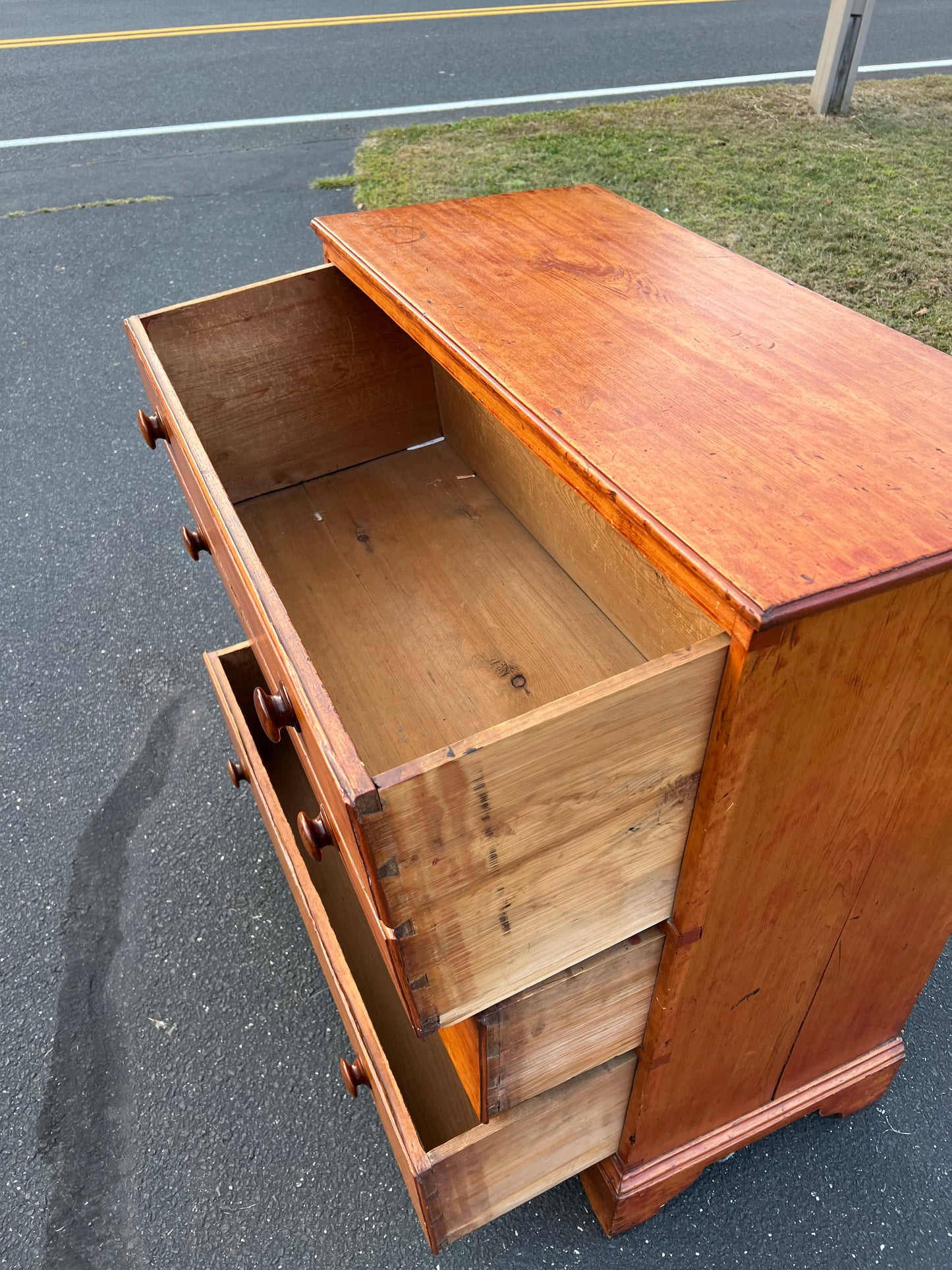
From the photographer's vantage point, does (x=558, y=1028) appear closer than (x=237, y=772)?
Yes

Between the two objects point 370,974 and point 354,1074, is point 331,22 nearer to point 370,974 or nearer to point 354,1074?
point 370,974

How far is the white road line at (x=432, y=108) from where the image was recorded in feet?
16.4

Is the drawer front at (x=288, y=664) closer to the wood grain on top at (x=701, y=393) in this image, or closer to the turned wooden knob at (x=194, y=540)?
the turned wooden knob at (x=194, y=540)

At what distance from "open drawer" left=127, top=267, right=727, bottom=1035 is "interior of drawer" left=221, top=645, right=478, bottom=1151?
28 centimetres

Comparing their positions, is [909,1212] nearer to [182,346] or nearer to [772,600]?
[772,600]

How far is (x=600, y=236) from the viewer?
1172 millimetres

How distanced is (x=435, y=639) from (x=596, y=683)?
1.21 feet

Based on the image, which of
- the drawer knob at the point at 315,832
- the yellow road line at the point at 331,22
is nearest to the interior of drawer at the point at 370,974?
the drawer knob at the point at 315,832

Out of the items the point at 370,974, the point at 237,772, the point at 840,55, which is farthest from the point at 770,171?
the point at 370,974

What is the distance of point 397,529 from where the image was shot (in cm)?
156

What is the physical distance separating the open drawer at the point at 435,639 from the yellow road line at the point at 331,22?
679 cm

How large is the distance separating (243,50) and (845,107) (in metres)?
4.32

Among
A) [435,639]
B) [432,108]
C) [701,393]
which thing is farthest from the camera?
[432,108]

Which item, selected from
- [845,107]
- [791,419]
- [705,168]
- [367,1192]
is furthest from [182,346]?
[845,107]
